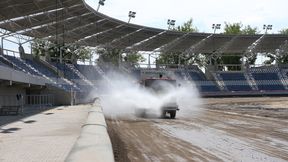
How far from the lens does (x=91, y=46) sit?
241ft

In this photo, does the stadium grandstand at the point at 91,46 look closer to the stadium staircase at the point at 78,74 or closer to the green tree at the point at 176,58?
the stadium staircase at the point at 78,74

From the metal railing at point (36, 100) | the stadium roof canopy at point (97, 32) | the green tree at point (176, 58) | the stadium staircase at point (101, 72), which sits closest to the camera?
the metal railing at point (36, 100)

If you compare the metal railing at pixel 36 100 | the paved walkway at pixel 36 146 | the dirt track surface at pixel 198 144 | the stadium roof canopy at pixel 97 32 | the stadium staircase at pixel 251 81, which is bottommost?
the dirt track surface at pixel 198 144

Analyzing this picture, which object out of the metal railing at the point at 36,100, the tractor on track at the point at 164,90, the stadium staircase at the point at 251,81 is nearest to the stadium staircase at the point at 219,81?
the stadium staircase at the point at 251,81

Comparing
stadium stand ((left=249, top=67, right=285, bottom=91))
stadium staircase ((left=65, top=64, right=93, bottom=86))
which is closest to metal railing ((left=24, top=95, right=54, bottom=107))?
stadium staircase ((left=65, top=64, right=93, bottom=86))

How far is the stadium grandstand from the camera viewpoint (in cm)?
4609

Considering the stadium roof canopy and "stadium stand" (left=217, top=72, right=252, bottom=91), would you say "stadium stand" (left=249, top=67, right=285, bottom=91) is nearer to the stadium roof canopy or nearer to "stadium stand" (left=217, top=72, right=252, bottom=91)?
"stadium stand" (left=217, top=72, right=252, bottom=91)

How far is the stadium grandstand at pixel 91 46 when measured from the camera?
46094 millimetres

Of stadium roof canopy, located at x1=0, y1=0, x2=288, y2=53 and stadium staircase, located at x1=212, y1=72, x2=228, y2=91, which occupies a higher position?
stadium roof canopy, located at x1=0, y1=0, x2=288, y2=53

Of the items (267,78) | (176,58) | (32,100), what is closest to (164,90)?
(32,100)

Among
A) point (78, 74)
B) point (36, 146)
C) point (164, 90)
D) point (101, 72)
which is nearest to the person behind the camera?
point (36, 146)

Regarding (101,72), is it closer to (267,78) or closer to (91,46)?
(91,46)

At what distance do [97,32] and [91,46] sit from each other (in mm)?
7369

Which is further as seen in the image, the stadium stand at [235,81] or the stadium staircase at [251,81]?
the stadium staircase at [251,81]
